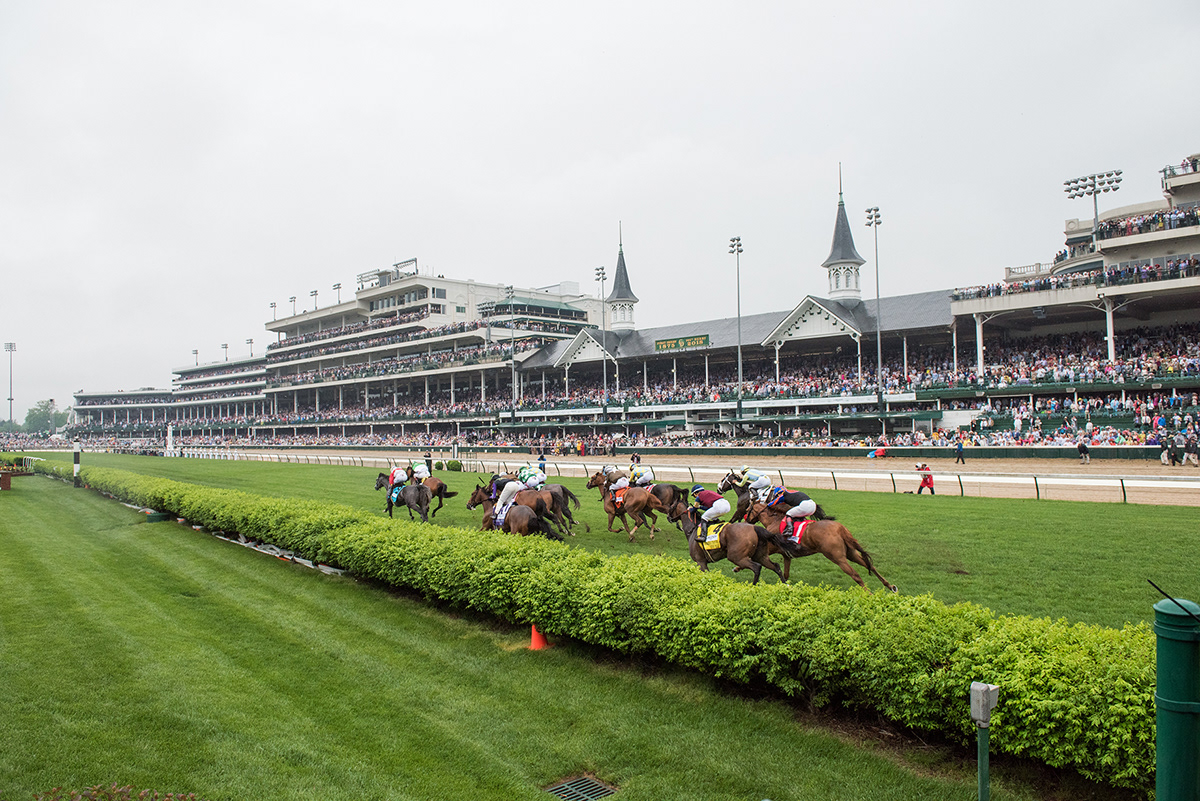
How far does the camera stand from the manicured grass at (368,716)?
4.59 metres

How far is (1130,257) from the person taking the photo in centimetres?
3105

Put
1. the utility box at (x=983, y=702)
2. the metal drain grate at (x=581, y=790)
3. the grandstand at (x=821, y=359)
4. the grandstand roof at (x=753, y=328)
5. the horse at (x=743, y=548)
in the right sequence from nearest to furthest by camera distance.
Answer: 1. the utility box at (x=983, y=702)
2. the metal drain grate at (x=581, y=790)
3. the horse at (x=743, y=548)
4. the grandstand at (x=821, y=359)
5. the grandstand roof at (x=753, y=328)

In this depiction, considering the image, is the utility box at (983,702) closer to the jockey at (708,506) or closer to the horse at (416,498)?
the jockey at (708,506)

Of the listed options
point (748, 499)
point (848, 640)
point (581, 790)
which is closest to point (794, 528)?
point (748, 499)

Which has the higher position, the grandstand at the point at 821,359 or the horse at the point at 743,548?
the grandstand at the point at 821,359

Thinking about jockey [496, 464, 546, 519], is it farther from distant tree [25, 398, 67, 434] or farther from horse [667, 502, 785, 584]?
distant tree [25, 398, 67, 434]

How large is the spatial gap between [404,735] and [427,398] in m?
55.0

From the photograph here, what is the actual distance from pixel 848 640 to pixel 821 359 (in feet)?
122

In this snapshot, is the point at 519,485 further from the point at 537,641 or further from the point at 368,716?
the point at 368,716

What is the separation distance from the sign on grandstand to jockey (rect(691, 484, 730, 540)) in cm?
3136

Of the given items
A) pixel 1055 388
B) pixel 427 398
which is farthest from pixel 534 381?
pixel 1055 388

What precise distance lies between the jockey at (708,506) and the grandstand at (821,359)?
21297 mm

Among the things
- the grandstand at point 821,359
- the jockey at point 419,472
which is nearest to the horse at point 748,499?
the jockey at point 419,472

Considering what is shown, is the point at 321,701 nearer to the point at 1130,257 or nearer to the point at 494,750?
the point at 494,750
